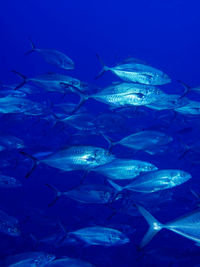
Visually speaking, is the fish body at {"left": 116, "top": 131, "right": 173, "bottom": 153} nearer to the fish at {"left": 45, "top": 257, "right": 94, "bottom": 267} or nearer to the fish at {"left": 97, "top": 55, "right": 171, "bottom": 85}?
the fish at {"left": 97, "top": 55, "right": 171, "bottom": 85}

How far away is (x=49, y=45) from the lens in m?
73.0

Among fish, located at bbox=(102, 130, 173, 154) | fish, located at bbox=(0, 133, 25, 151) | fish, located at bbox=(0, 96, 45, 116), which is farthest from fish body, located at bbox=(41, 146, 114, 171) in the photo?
fish, located at bbox=(0, 96, 45, 116)

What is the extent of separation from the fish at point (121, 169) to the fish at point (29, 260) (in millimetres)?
1478

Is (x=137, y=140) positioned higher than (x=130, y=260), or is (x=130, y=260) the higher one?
(x=137, y=140)

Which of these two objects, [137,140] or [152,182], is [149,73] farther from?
[152,182]

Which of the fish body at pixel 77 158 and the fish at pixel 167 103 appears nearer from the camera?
the fish body at pixel 77 158

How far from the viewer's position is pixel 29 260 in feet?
11.3

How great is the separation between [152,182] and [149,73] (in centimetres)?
200

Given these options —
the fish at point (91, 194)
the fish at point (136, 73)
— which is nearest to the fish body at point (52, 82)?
the fish at point (136, 73)

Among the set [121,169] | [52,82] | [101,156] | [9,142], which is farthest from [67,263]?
[9,142]

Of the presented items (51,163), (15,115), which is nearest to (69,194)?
(51,163)

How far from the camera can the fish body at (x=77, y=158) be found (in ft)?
13.2

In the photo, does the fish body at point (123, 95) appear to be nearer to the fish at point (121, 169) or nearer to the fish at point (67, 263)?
the fish at point (121, 169)

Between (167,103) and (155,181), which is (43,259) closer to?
(155,181)
